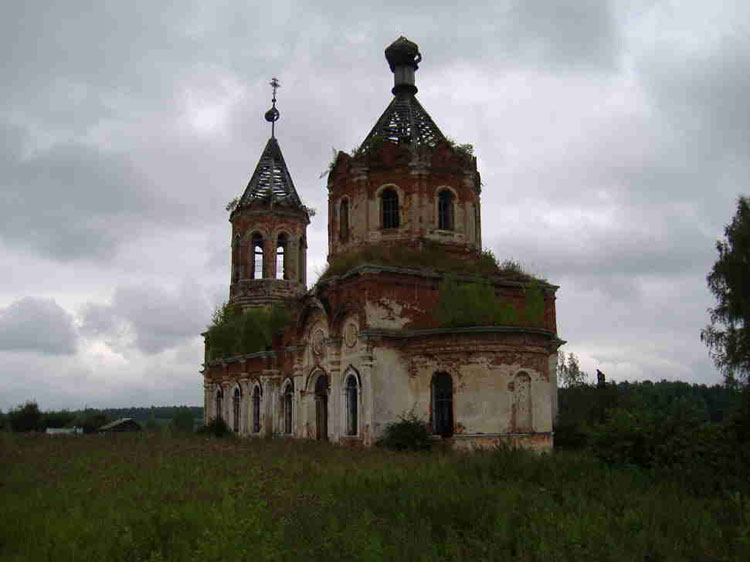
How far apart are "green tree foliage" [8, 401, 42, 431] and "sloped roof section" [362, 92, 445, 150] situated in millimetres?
33524

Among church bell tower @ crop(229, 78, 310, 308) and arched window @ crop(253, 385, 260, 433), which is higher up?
church bell tower @ crop(229, 78, 310, 308)

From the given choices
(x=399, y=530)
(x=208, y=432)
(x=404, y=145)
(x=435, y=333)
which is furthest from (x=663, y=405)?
(x=208, y=432)

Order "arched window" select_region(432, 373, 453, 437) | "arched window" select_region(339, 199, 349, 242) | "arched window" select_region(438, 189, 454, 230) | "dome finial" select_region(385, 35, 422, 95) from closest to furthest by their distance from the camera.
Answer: "arched window" select_region(432, 373, 453, 437), "arched window" select_region(438, 189, 454, 230), "arched window" select_region(339, 199, 349, 242), "dome finial" select_region(385, 35, 422, 95)

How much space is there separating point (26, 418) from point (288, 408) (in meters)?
27.8

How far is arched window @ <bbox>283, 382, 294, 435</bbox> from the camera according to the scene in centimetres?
2636

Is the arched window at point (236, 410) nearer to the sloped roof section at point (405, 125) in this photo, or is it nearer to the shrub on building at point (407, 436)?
the sloped roof section at point (405, 125)

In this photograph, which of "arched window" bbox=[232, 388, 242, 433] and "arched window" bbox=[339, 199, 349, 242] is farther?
"arched window" bbox=[232, 388, 242, 433]

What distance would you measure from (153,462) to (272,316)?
1371 cm

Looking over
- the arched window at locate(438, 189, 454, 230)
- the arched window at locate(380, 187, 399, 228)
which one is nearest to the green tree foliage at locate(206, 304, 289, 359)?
the arched window at locate(380, 187, 399, 228)

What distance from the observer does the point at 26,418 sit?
46438 mm

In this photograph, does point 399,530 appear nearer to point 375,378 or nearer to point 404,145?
point 375,378

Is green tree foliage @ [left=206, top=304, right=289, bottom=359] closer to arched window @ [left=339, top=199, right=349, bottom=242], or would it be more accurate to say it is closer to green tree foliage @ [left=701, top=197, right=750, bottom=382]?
arched window @ [left=339, top=199, right=349, bottom=242]

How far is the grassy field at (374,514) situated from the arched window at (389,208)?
1094 centimetres

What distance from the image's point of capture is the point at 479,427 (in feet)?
61.9
